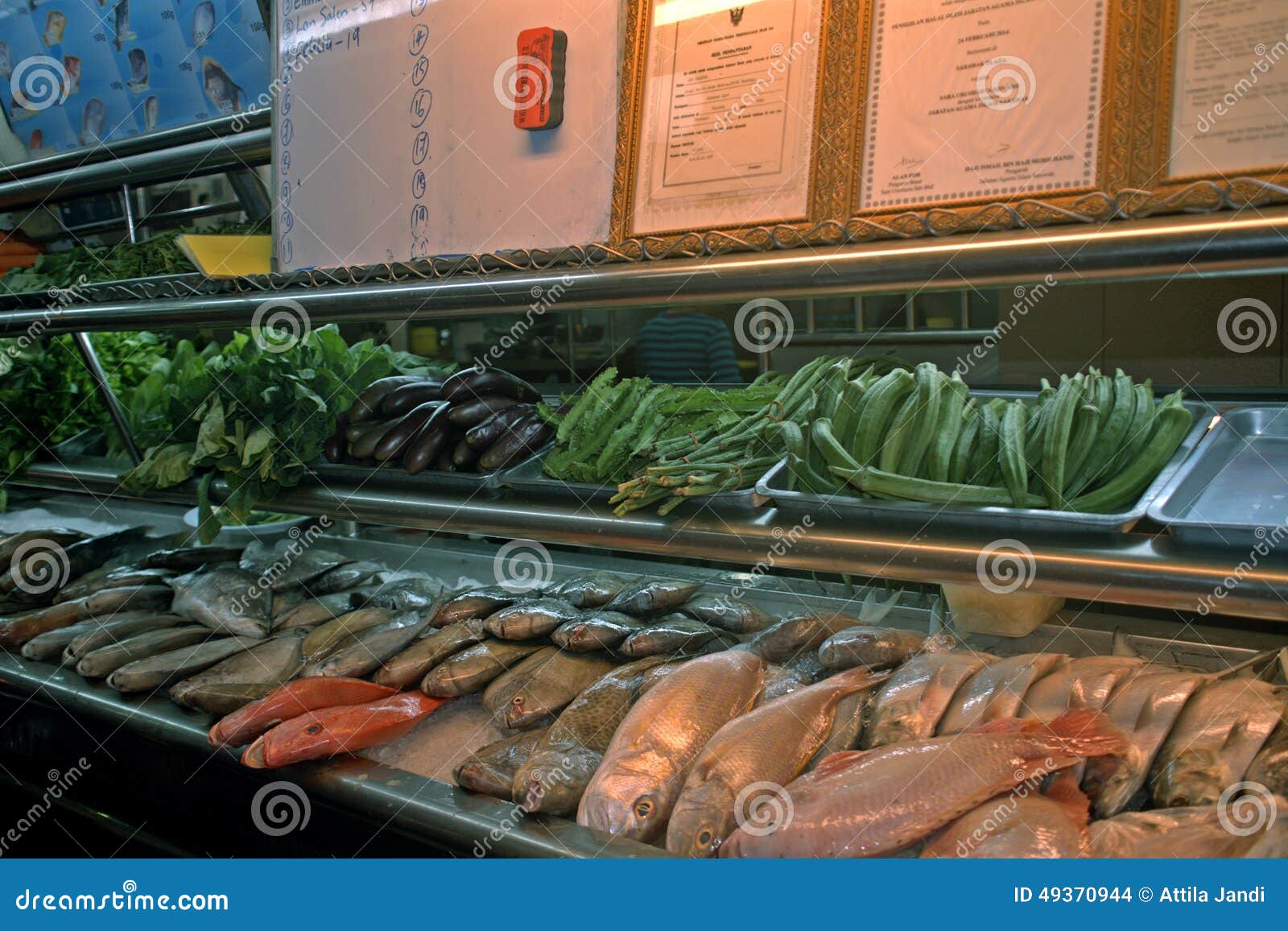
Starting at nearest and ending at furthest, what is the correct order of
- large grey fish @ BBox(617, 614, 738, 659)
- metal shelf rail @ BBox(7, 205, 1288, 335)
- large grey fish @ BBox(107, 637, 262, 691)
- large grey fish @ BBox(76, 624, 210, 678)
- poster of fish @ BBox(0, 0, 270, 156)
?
metal shelf rail @ BBox(7, 205, 1288, 335) < large grey fish @ BBox(617, 614, 738, 659) < large grey fish @ BBox(107, 637, 262, 691) < large grey fish @ BBox(76, 624, 210, 678) < poster of fish @ BBox(0, 0, 270, 156)

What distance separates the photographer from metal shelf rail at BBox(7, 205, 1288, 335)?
1335 millimetres

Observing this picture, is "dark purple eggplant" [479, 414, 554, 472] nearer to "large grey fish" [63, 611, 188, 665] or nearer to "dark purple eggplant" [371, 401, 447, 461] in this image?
"dark purple eggplant" [371, 401, 447, 461]

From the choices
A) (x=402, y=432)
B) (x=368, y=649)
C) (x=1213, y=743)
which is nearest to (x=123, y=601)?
(x=368, y=649)

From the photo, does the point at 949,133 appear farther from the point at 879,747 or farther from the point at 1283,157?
the point at 879,747

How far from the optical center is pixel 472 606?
2.85m

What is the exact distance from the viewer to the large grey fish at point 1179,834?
4.85ft

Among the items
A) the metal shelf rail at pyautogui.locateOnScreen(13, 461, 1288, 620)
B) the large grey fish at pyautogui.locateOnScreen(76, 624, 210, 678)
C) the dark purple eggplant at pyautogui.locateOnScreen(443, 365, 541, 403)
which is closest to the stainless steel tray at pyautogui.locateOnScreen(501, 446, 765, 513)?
the metal shelf rail at pyautogui.locateOnScreen(13, 461, 1288, 620)

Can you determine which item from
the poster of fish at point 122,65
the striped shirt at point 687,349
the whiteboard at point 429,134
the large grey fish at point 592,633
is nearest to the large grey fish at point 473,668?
the large grey fish at point 592,633

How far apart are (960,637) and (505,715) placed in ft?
3.76

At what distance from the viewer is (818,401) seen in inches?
89.7

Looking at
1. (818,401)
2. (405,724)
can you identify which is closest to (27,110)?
(405,724)

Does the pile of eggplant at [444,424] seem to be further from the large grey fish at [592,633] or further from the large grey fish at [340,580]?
the large grey fish at [340,580]

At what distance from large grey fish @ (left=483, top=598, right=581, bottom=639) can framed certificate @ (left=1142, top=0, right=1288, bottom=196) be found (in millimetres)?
1791

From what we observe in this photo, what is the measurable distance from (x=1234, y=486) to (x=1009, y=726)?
0.63 metres
